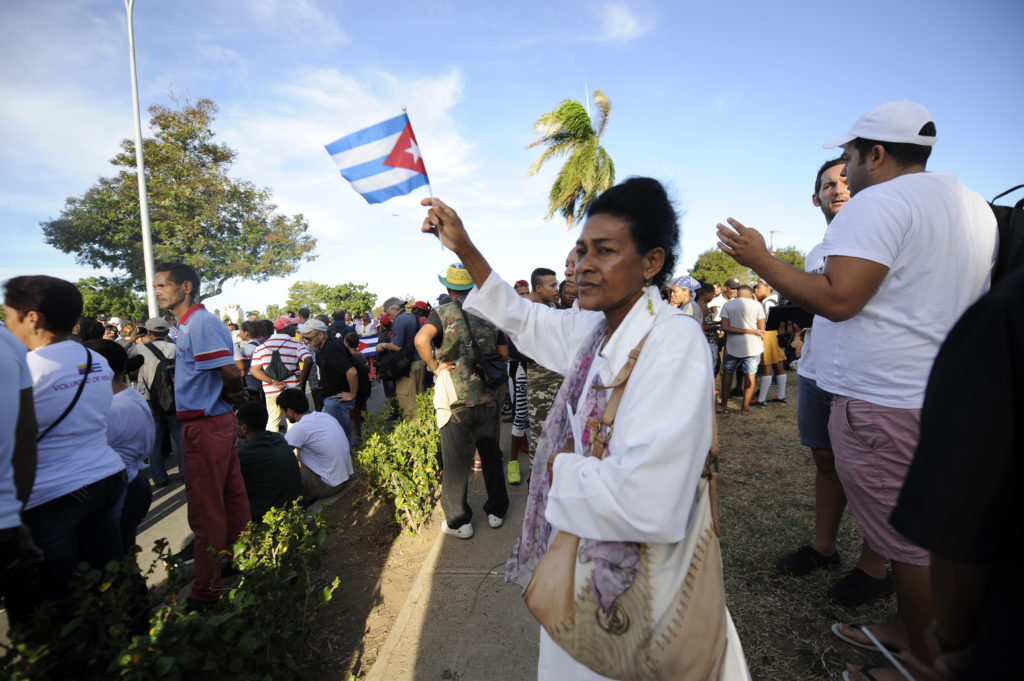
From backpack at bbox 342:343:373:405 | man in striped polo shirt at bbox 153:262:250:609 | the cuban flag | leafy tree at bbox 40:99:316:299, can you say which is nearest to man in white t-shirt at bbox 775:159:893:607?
the cuban flag

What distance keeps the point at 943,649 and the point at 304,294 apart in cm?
6499

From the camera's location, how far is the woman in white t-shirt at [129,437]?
3117 millimetres

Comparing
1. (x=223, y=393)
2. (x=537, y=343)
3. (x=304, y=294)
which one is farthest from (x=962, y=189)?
(x=304, y=294)

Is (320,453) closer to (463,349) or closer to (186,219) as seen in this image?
(463,349)

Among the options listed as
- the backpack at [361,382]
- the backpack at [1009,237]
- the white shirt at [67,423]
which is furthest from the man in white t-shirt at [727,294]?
the white shirt at [67,423]

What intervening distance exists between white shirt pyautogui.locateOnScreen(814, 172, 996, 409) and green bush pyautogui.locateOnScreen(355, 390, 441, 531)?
3.29 m

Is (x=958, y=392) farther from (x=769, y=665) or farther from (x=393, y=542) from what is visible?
(x=393, y=542)

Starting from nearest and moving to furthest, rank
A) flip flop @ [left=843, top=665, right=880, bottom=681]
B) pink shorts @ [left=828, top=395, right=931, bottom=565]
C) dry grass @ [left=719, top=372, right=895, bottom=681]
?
1. pink shorts @ [left=828, top=395, right=931, bottom=565]
2. flip flop @ [left=843, top=665, right=880, bottom=681]
3. dry grass @ [left=719, top=372, right=895, bottom=681]

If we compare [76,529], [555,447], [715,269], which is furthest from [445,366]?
[715,269]

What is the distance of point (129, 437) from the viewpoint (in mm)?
3336

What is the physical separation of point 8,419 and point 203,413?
142 centimetres

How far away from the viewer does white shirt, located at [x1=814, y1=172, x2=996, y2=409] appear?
187 centimetres

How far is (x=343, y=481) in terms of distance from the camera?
5.18 m

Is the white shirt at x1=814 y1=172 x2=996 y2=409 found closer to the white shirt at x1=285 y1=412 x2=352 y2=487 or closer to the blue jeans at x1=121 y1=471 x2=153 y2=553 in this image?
the blue jeans at x1=121 y1=471 x2=153 y2=553
